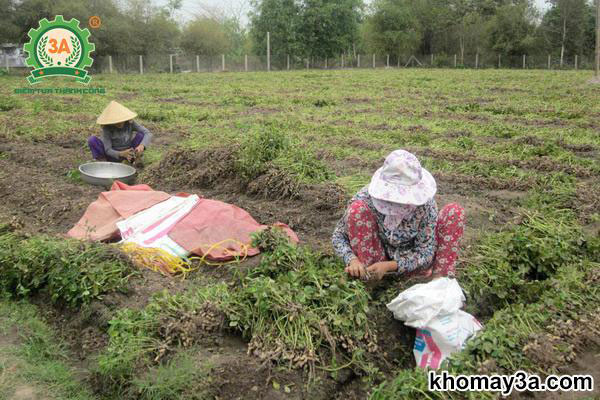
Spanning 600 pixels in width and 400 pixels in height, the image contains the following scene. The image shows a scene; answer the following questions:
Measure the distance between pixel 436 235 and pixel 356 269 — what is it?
538mm

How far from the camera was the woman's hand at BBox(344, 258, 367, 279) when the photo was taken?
10.3ft

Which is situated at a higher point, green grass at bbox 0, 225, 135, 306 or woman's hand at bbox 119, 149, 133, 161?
woman's hand at bbox 119, 149, 133, 161

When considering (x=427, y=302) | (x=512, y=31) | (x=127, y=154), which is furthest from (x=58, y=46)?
(x=512, y=31)

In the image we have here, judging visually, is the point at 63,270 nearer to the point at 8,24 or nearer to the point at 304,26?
the point at 8,24

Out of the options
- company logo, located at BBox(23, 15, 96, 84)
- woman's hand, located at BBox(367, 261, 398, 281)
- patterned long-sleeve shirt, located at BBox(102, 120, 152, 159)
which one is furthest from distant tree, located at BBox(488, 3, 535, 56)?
woman's hand, located at BBox(367, 261, 398, 281)

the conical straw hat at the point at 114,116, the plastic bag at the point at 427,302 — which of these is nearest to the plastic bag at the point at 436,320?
the plastic bag at the point at 427,302

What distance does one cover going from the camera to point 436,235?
3211mm

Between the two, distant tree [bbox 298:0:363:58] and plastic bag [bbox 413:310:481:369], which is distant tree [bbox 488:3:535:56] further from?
plastic bag [bbox 413:310:481:369]

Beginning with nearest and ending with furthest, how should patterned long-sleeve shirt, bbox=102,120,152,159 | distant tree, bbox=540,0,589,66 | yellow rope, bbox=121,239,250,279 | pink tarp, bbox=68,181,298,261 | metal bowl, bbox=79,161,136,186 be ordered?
yellow rope, bbox=121,239,250,279, pink tarp, bbox=68,181,298,261, metal bowl, bbox=79,161,136,186, patterned long-sleeve shirt, bbox=102,120,152,159, distant tree, bbox=540,0,589,66

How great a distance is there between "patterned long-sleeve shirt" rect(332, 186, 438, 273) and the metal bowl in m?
3.46

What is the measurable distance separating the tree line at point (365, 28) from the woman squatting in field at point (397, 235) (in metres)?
30.1

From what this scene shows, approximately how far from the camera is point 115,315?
125 inches

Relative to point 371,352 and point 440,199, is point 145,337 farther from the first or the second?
point 440,199

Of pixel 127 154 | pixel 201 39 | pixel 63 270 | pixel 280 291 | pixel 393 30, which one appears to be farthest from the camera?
pixel 393 30
